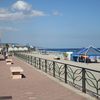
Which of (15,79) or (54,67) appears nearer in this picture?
(15,79)

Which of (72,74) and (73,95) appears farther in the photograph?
(72,74)

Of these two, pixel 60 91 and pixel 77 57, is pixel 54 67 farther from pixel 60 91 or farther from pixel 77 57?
pixel 77 57

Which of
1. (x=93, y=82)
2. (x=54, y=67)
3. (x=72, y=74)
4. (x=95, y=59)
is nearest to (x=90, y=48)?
(x=95, y=59)

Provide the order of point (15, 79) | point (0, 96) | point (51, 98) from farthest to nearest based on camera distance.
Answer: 1. point (15, 79)
2. point (0, 96)
3. point (51, 98)

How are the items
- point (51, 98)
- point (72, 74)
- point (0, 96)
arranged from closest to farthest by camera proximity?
point (51, 98), point (0, 96), point (72, 74)

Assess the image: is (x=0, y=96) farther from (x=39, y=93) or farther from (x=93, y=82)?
(x=93, y=82)

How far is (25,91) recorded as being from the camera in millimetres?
11461

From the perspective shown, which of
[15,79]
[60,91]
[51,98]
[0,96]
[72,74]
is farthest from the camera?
[15,79]

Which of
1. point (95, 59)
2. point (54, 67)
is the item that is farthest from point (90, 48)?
point (54, 67)

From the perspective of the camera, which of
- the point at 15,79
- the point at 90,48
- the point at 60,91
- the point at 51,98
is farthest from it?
the point at 90,48

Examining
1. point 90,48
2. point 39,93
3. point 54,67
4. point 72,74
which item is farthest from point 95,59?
point 39,93

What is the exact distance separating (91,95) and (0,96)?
3062 mm

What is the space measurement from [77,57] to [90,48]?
276 cm

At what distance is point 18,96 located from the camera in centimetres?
1030
